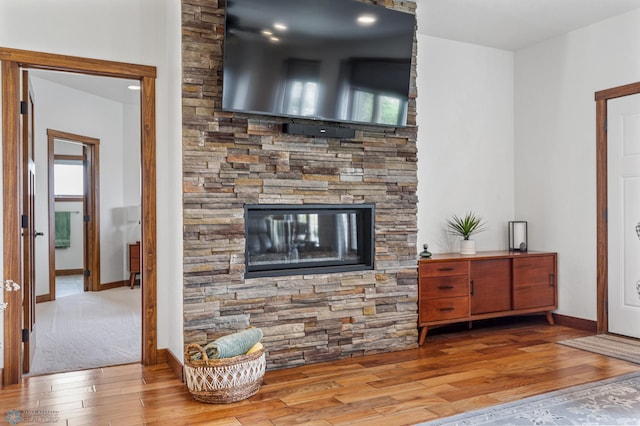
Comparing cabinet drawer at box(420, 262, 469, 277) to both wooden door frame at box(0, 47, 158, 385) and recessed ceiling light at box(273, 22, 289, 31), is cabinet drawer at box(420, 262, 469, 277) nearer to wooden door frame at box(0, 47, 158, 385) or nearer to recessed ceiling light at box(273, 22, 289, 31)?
recessed ceiling light at box(273, 22, 289, 31)

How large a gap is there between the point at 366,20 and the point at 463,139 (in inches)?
71.1

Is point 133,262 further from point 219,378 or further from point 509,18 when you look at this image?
point 509,18

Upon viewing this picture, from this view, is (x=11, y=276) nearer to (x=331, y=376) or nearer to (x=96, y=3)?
(x=96, y=3)

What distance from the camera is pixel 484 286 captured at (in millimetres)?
4352

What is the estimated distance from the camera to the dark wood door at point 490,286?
4297 mm

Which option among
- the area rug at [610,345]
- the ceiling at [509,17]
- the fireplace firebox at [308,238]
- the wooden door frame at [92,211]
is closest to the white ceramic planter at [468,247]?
the area rug at [610,345]

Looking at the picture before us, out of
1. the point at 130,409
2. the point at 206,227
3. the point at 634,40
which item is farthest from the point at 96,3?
the point at 634,40

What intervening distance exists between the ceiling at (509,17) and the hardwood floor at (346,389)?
260cm

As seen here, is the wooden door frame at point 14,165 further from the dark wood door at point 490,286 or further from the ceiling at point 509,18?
the dark wood door at point 490,286

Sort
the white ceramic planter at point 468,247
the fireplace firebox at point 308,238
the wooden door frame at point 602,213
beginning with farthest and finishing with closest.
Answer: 1. the white ceramic planter at point 468,247
2. the wooden door frame at point 602,213
3. the fireplace firebox at point 308,238

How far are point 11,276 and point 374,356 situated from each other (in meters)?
2.43

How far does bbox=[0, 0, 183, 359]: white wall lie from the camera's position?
10.8ft

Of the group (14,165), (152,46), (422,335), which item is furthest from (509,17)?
(14,165)

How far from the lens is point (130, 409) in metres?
2.79
